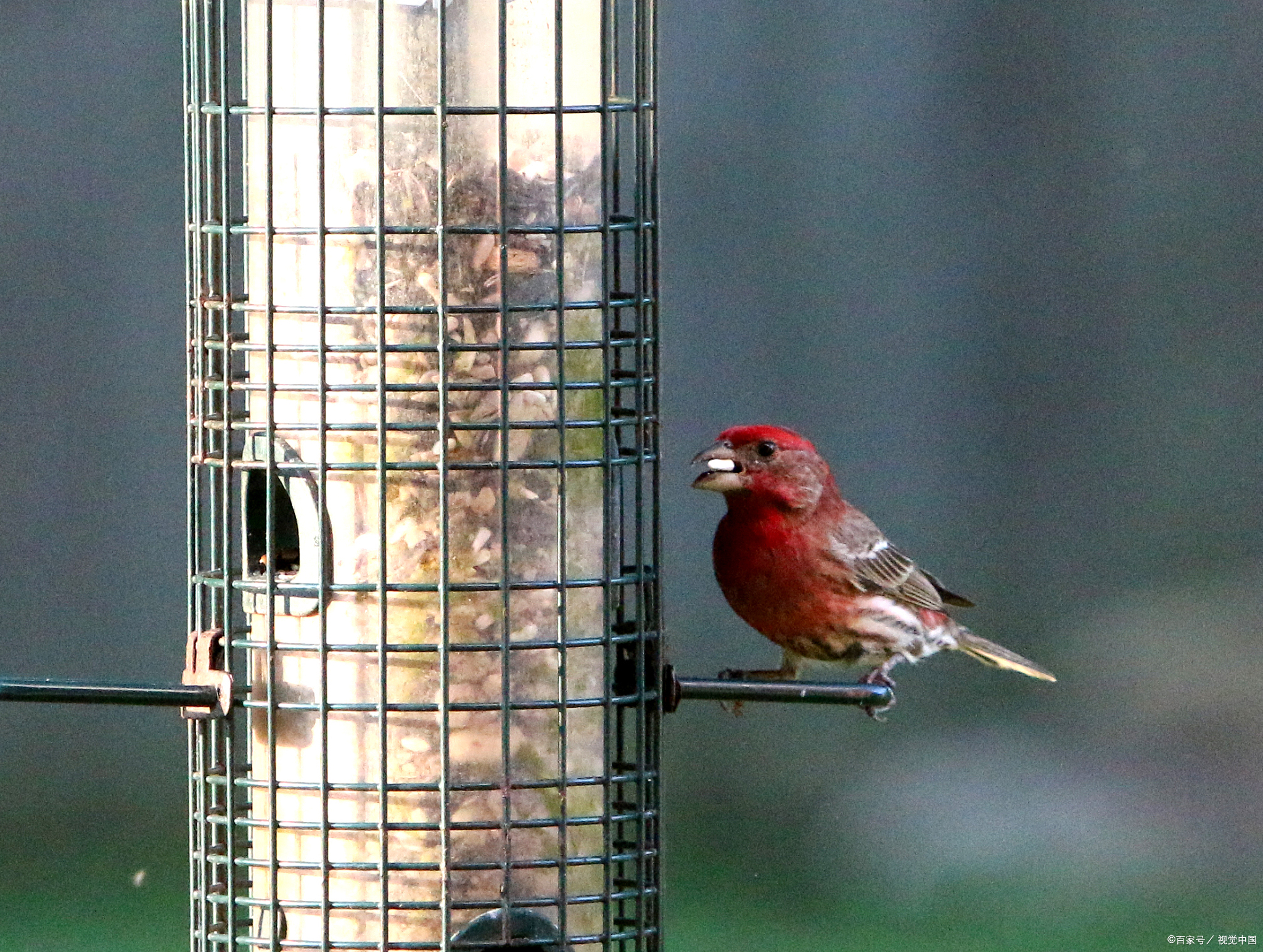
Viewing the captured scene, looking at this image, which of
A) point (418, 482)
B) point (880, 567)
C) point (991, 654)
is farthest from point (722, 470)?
point (418, 482)

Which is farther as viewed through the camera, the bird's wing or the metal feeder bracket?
the bird's wing

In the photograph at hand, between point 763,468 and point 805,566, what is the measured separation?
0.38 m

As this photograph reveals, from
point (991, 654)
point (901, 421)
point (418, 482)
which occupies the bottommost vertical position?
point (991, 654)

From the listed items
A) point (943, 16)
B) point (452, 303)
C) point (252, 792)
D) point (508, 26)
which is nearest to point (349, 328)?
point (452, 303)

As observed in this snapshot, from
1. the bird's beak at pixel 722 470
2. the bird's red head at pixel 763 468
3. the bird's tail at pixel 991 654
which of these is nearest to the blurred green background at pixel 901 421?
the bird's tail at pixel 991 654

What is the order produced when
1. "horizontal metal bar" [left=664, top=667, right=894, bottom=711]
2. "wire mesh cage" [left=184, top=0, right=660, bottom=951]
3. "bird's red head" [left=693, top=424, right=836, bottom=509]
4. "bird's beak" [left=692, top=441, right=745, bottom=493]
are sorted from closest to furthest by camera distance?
"wire mesh cage" [left=184, top=0, right=660, bottom=951] → "horizontal metal bar" [left=664, top=667, right=894, bottom=711] → "bird's beak" [left=692, top=441, right=745, bottom=493] → "bird's red head" [left=693, top=424, right=836, bottom=509]

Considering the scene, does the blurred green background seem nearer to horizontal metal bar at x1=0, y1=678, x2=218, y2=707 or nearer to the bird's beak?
the bird's beak

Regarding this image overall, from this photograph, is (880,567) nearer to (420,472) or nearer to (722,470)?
(722,470)

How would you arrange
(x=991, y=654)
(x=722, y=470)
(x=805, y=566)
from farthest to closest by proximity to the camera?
(x=991, y=654) < (x=805, y=566) < (x=722, y=470)

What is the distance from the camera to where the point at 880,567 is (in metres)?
7.38

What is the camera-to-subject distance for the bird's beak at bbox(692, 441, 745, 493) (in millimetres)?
6758

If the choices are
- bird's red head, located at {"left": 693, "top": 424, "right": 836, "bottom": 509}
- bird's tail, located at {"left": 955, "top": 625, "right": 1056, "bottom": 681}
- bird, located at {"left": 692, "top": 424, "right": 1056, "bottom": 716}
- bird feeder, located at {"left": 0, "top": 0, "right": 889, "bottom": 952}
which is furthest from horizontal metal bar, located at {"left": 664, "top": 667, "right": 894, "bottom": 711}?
bird's tail, located at {"left": 955, "top": 625, "right": 1056, "bottom": 681}

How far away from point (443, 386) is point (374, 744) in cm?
78

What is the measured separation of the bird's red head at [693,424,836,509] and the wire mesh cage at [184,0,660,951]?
1.96 meters
